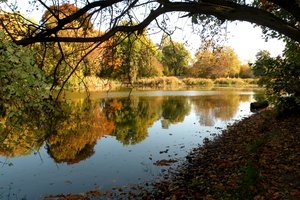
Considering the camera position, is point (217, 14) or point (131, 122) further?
point (131, 122)

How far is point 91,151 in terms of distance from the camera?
467 inches

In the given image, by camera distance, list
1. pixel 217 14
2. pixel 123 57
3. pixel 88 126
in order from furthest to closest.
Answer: pixel 88 126
pixel 123 57
pixel 217 14

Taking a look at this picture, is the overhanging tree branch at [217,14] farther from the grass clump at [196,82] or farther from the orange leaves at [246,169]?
the grass clump at [196,82]

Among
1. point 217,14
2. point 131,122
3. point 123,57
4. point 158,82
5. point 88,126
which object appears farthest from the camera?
point 158,82

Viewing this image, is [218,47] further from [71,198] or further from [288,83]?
[71,198]

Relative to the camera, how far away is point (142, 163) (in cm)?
1022

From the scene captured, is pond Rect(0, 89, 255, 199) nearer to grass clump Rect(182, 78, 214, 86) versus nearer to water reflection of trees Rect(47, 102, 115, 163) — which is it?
water reflection of trees Rect(47, 102, 115, 163)

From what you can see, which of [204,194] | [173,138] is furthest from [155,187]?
[173,138]

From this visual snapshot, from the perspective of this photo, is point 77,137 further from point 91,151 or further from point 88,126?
point 88,126

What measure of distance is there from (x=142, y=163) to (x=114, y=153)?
1747 mm

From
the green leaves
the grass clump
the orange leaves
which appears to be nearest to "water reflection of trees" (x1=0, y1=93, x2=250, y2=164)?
the orange leaves

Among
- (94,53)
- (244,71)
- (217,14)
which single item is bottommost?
(94,53)

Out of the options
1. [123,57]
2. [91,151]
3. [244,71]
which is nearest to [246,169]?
[123,57]

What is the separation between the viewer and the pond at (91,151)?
7.72 m
